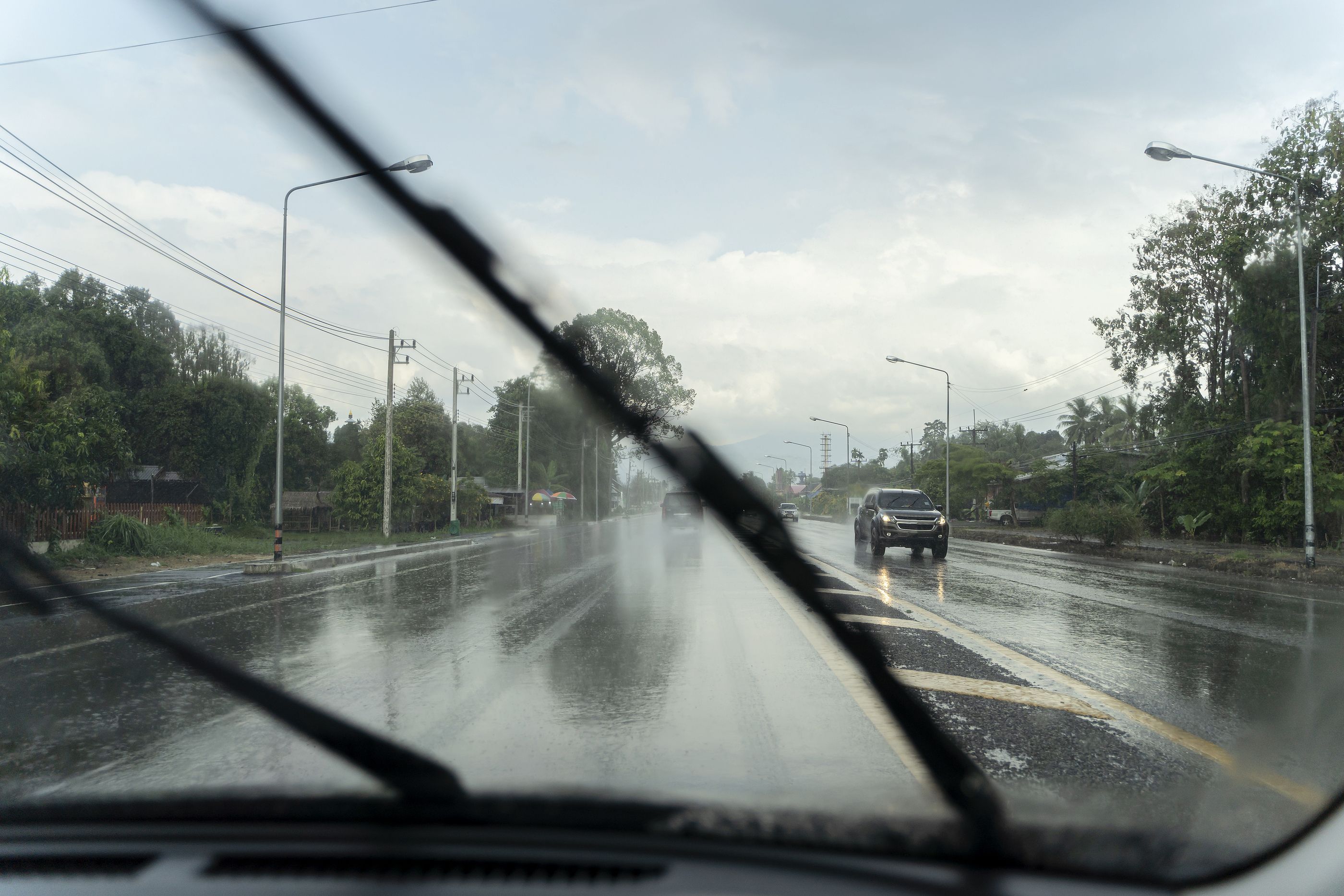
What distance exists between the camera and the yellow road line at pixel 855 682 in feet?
6.84

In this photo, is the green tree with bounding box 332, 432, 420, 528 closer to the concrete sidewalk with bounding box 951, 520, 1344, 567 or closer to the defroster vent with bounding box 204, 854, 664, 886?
the concrete sidewalk with bounding box 951, 520, 1344, 567

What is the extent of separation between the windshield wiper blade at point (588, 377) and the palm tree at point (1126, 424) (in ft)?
219

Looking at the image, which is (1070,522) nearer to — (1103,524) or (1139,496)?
(1103,524)

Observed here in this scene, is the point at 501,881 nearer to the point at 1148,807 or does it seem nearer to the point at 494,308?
the point at 494,308

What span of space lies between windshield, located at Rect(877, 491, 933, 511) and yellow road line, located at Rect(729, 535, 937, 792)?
1181 cm

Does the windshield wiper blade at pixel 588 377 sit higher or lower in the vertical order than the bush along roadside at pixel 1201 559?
higher

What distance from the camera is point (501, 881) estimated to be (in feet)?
5.87

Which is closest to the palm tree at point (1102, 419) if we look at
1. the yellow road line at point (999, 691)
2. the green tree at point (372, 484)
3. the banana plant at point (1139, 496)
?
the banana plant at point (1139, 496)

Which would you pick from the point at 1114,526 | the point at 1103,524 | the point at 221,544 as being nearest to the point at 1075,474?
the point at 1103,524

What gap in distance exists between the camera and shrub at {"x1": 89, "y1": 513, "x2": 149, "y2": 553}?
2208 centimetres

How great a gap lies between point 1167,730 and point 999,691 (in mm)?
1172

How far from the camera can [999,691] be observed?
6.12 metres

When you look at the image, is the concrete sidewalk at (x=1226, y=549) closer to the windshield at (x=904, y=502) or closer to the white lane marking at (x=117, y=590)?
the windshield at (x=904, y=502)

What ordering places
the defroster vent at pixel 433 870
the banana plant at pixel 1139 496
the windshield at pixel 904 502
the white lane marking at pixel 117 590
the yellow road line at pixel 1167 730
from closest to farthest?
the defroster vent at pixel 433 870 → the yellow road line at pixel 1167 730 → the white lane marking at pixel 117 590 → the windshield at pixel 904 502 → the banana plant at pixel 1139 496
